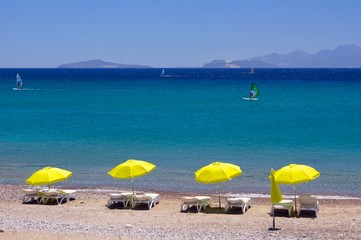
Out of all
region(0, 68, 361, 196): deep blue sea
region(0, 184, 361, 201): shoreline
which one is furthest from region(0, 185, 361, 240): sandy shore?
region(0, 68, 361, 196): deep blue sea

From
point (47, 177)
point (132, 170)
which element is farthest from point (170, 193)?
point (47, 177)

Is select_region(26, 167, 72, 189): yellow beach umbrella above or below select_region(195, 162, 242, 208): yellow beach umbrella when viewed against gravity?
below

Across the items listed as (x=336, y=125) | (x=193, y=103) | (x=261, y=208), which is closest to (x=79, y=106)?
(x=193, y=103)

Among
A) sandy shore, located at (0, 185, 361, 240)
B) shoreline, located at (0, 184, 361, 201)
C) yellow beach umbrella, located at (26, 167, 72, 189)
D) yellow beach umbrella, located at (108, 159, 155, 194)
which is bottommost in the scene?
shoreline, located at (0, 184, 361, 201)

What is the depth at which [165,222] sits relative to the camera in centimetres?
1966

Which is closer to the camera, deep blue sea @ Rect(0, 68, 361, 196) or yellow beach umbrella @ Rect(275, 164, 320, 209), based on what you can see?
yellow beach umbrella @ Rect(275, 164, 320, 209)

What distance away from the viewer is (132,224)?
1923 centimetres

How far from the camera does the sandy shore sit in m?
17.4

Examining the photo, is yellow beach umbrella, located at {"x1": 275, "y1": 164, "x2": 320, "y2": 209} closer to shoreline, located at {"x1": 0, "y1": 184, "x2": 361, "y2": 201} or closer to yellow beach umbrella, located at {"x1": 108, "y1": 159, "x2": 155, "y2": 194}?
shoreline, located at {"x1": 0, "y1": 184, "x2": 361, "y2": 201}

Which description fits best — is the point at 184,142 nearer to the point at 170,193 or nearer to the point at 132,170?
the point at 170,193

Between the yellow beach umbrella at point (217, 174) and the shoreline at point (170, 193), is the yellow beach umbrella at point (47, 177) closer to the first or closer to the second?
the shoreline at point (170, 193)

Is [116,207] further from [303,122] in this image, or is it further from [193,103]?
[193,103]

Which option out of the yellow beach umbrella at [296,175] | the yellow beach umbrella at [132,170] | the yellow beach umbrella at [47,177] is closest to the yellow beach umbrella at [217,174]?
the yellow beach umbrella at [296,175]

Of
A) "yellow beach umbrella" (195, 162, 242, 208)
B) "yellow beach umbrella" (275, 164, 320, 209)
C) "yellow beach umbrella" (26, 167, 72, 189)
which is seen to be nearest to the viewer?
"yellow beach umbrella" (275, 164, 320, 209)
